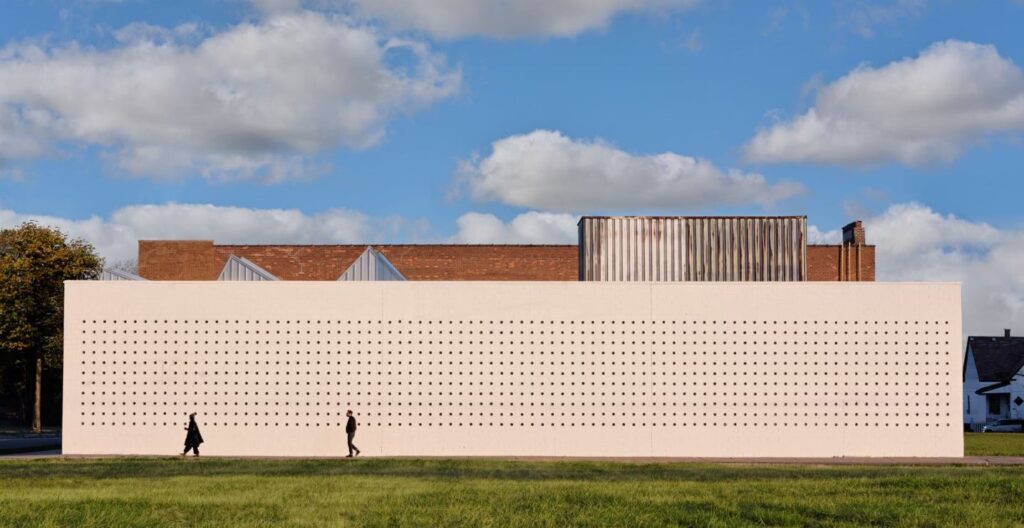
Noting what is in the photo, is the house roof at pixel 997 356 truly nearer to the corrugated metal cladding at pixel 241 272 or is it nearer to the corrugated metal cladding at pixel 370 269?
the corrugated metal cladding at pixel 370 269

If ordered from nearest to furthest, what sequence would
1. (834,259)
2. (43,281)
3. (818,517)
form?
1. (818,517)
2. (43,281)
3. (834,259)

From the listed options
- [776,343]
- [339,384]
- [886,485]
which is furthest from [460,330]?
[886,485]

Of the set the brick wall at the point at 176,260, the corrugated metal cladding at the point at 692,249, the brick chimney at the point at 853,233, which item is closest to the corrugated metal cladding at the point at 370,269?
the corrugated metal cladding at the point at 692,249

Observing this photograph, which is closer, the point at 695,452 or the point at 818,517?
the point at 818,517

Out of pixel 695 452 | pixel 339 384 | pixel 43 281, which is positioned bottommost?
pixel 695 452

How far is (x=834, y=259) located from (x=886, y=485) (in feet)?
162

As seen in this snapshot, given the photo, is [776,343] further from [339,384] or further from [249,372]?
[249,372]

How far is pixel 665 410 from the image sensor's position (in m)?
35.8

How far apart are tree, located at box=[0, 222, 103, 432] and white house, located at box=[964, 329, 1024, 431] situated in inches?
2445

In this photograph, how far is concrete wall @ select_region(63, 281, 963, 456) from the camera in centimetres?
3578

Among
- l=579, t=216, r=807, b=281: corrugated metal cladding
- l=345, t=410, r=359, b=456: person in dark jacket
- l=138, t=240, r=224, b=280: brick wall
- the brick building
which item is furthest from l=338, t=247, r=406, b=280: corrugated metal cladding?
l=138, t=240, r=224, b=280: brick wall

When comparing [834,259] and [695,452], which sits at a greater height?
[834,259]

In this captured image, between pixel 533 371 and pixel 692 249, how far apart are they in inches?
330

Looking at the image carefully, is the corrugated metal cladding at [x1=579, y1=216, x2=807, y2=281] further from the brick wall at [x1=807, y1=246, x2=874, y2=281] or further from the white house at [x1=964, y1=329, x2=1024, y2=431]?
the white house at [x1=964, y1=329, x2=1024, y2=431]
